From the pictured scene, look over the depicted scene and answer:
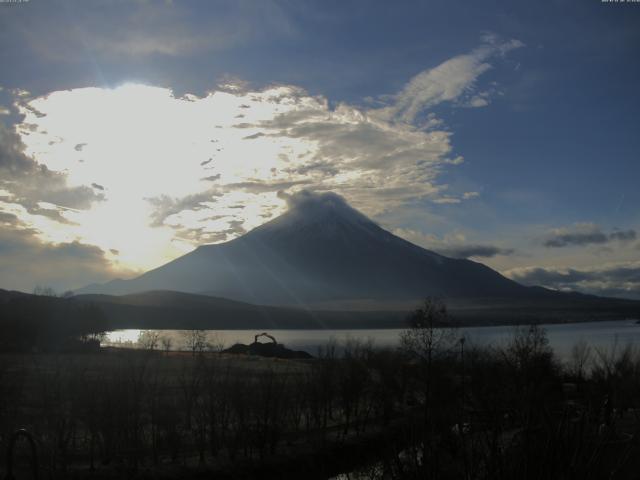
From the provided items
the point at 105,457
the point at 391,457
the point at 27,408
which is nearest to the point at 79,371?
the point at 27,408

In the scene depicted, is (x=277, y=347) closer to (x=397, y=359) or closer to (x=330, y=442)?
(x=397, y=359)

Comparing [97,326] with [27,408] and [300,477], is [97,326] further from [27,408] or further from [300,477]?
[300,477]

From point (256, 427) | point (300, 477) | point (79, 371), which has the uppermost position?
point (79, 371)

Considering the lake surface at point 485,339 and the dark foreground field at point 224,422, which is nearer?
the dark foreground field at point 224,422

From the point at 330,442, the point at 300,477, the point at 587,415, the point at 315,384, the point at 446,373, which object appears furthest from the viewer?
the point at 446,373

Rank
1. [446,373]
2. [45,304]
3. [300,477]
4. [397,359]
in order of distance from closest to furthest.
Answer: [300,477] < [446,373] < [397,359] < [45,304]

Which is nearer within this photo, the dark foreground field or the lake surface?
the dark foreground field

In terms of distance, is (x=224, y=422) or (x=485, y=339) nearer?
(x=224, y=422)

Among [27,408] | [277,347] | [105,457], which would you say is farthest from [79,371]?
[277,347]

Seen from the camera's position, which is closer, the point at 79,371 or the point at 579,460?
the point at 579,460

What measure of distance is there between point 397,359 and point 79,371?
29.0 m

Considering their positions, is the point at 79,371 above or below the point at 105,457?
above

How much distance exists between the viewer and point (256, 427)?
98.1 ft

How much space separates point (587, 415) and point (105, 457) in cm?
2334
